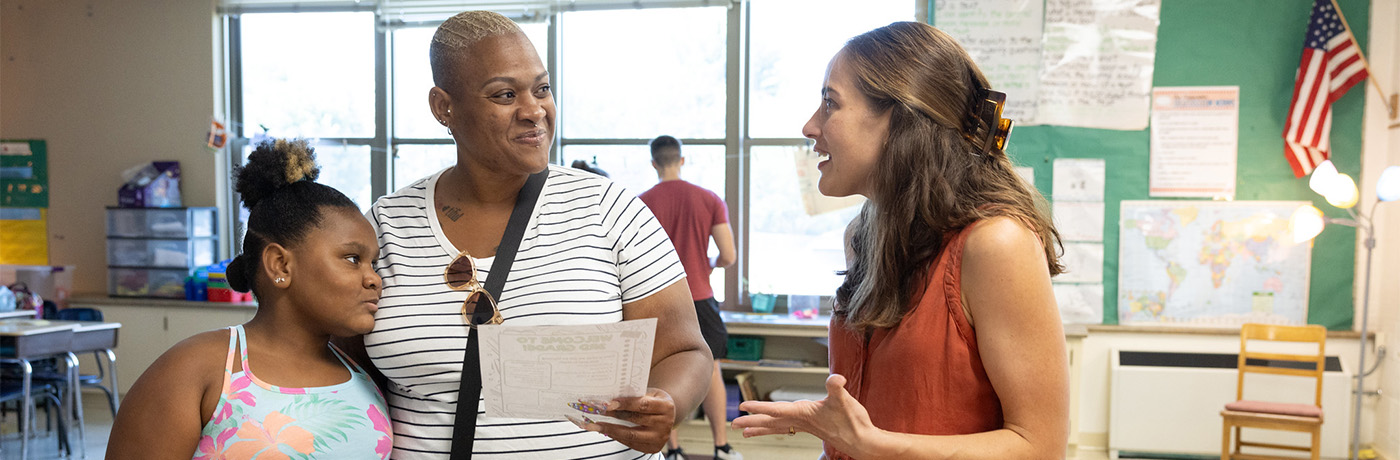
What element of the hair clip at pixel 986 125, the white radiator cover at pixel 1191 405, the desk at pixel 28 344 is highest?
the hair clip at pixel 986 125

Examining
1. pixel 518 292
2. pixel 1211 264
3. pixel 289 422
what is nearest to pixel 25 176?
pixel 289 422

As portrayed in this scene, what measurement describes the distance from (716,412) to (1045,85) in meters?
2.65

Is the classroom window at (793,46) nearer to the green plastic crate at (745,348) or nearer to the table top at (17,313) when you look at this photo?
the green plastic crate at (745,348)

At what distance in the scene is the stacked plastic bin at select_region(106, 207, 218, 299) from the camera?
609 cm

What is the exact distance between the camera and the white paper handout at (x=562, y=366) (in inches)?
46.9

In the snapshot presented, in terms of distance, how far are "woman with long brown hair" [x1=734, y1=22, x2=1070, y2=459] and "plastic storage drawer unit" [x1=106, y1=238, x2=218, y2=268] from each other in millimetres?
5937

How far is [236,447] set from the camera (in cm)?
128

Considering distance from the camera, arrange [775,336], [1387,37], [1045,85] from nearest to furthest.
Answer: [1387,37] → [1045,85] → [775,336]

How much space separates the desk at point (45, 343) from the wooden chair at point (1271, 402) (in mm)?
5680

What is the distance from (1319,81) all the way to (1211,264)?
1107 mm

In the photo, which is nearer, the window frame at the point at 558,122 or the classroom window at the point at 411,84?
the window frame at the point at 558,122

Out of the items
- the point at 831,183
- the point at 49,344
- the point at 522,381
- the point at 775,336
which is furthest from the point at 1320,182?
the point at 49,344

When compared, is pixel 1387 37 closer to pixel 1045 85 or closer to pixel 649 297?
pixel 1045 85

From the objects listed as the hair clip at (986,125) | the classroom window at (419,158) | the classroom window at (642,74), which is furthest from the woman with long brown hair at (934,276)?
the classroom window at (419,158)
